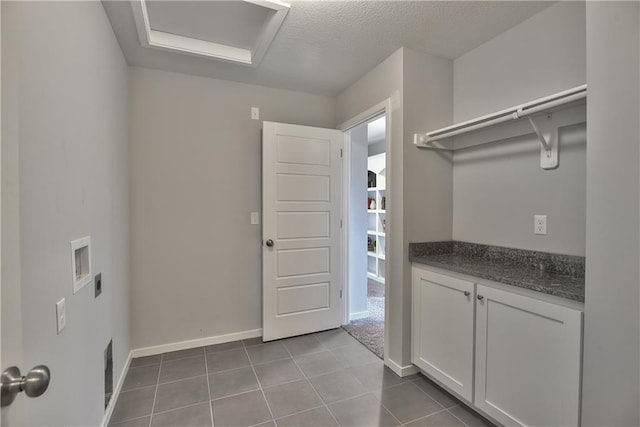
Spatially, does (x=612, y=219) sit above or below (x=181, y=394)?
above

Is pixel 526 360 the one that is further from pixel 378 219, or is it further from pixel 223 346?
pixel 378 219

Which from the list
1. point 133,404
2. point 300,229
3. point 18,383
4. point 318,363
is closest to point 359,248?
point 300,229

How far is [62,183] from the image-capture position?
1.17 metres

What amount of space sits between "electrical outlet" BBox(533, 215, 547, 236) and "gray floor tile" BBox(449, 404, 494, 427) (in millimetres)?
1141

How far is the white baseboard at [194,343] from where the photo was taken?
2545 millimetres

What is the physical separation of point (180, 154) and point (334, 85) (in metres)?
1.56

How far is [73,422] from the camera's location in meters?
1.21

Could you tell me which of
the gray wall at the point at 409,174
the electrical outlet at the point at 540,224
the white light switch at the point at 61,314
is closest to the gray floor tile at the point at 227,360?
the gray wall at the point at 409,174

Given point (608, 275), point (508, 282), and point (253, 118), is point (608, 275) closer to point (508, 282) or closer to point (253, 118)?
point (508, 282)

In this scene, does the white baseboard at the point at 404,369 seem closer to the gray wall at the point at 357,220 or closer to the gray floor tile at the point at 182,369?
the gray wall at the point at 357,220

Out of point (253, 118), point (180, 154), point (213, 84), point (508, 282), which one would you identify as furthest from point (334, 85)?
point (508, 282)

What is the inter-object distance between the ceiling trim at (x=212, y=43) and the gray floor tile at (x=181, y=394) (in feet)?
7.77

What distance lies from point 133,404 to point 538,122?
3.00m

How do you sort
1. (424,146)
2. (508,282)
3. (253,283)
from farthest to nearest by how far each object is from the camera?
(253,283) < (424,146) < (508,282)
